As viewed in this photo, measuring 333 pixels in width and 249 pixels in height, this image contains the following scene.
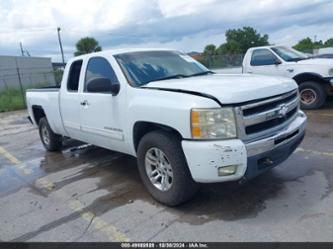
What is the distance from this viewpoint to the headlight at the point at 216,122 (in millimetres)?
3258

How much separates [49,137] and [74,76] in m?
1.99

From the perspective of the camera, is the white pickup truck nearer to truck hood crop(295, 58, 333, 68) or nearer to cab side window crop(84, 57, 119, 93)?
cab side window crop(84, 57, 119, 93)

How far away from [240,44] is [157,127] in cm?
5991

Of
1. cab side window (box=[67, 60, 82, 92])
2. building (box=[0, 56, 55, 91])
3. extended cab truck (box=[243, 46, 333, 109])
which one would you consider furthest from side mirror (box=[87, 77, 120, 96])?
building (box=[0, 56, 55, 91])

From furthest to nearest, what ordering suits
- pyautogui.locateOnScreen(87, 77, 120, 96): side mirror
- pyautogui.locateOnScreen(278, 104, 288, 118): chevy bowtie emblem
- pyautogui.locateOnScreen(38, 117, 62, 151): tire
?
pyautogui.locateOnScreen(38, 117, 62, 151): tire
pyautogui.locateOnScreen(87, 77, 120, 96): side mirror
pyautogui.locateOnScreen(278, 104, 288, 118): chevy bowtie emblem

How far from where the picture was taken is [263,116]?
11.5 ft

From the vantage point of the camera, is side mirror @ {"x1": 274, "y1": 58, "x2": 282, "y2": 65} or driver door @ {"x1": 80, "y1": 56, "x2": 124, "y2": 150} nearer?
driver door @ {"x1": 80, "y1": 56, "x2": 124, "y2": 150}

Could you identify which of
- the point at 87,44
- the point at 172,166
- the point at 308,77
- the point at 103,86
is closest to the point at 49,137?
the point at 103,86

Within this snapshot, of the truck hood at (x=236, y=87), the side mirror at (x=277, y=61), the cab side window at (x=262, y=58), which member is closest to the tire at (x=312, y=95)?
the side mirror at (x=277, y=61)

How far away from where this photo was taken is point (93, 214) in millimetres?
3934

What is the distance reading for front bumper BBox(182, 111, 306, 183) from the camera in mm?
3223

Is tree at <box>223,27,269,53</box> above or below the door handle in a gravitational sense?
above

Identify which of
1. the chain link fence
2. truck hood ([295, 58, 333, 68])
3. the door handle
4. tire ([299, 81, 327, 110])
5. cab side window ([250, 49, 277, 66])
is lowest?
tire ([299, 81, 327, 110])

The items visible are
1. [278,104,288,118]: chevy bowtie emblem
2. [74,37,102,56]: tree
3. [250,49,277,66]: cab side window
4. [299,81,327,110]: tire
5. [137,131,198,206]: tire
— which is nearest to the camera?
[137,131,198,206]: tire
